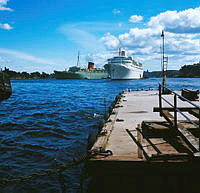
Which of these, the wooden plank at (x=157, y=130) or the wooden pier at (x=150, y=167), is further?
the wooden plank at (x=157, y=130)

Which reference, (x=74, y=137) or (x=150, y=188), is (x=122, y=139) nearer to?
(x=150, y=188)

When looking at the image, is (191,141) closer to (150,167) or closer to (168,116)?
(150,167)

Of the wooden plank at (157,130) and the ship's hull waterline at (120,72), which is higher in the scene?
the ship's hull waterline at (120,72)

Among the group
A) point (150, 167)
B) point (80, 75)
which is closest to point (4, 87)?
point (150, 167)

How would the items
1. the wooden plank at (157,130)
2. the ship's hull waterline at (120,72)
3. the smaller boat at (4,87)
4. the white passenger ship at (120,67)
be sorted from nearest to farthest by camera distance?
the wooden plank at (157,130) < the smaller boat at (4,87) < the ship's hull waterline at (120,72) < the white passenger ship at (120,67)

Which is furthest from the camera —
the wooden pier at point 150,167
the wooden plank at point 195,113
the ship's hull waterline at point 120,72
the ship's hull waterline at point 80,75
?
the ship's hull waterline at point 80,75

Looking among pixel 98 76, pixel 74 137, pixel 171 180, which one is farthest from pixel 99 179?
pixel 98 76

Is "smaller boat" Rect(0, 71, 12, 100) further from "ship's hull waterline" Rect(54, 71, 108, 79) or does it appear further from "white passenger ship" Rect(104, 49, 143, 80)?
"ship's hull waterline" Rect(54, 71, 108, 79)

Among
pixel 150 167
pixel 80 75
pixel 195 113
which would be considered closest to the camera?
pixel 150 167

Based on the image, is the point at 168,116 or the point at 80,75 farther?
the point at 80,75

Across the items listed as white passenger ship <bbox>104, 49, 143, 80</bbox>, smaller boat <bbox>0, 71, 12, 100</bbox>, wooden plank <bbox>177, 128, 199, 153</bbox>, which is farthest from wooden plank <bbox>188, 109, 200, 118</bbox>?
white passenger ship <bbox>104, 49, 143, 80</bbox>

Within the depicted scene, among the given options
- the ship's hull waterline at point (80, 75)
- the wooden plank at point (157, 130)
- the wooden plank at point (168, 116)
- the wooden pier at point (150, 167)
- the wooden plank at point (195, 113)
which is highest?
the ship's hull waterline at point (80, 75)

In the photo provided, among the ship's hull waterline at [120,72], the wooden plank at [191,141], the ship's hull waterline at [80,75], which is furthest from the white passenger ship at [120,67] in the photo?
the wooden plank at [191,141]

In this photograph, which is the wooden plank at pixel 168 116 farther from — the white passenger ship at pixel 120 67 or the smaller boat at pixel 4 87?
the white passenger ship at pixel 120 67
